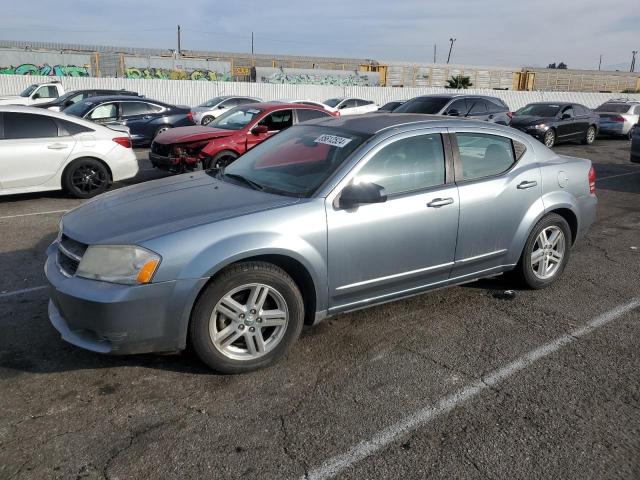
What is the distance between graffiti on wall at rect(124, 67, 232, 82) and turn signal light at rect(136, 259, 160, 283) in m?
33.1

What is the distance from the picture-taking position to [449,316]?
4438mm

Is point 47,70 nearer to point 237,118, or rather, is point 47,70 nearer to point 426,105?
point 426,105

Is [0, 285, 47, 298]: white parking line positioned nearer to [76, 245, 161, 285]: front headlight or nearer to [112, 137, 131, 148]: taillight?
[76, 245, 161, 285]: front headlight

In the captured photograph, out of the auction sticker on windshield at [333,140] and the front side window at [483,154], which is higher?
the auction sticker on windshield at [333,140]

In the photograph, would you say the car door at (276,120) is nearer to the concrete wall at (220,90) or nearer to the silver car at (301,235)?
the silver car at (301,235)

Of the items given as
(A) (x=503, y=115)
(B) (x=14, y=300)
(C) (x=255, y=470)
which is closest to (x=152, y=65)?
(A) (x=503, y=115)

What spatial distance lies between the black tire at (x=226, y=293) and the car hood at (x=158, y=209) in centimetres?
37

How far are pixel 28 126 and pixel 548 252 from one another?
7318 mm

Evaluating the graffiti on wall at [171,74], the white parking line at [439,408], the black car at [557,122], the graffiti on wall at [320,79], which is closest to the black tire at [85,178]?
the white parking line at [439,408]

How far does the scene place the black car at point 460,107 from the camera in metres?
14.0

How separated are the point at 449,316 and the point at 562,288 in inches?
54.7

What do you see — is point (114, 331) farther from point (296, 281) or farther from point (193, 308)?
point (296, 281)

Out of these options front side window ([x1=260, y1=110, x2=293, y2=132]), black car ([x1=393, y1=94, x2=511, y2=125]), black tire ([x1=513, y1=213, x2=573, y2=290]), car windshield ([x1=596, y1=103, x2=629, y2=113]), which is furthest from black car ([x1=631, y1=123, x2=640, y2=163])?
car windshield ([x1=596, y1=103, x2=629, y2=113])

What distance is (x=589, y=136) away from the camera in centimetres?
1875
